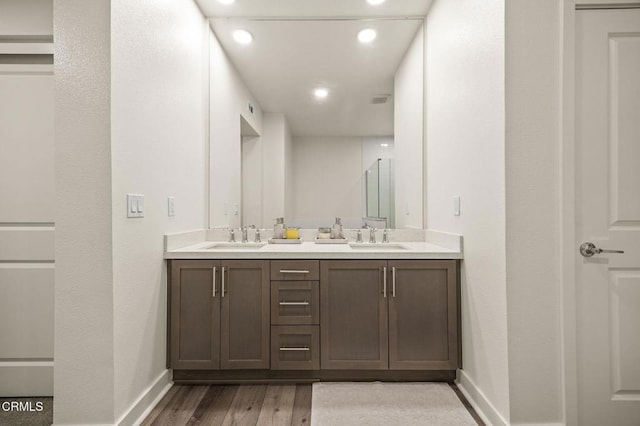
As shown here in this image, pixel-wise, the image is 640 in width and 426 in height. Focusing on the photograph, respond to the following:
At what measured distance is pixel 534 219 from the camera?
1.66m

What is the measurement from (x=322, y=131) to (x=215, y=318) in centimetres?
157

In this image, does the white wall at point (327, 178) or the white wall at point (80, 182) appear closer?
the white wall at point (80, 182)

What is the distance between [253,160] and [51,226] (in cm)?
140

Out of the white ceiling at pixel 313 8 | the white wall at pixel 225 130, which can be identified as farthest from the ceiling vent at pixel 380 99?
the white wall at pixel 225 130

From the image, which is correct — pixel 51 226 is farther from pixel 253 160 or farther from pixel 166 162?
pixel 253 160

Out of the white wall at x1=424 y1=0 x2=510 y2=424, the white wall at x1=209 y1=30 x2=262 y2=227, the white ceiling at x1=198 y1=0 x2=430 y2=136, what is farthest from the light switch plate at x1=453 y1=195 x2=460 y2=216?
the white wall at x1=209 y1=30 x2=262 y2=227

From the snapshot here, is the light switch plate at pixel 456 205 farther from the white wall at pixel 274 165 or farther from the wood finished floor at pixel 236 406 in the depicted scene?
the white wall at pixel 274 165

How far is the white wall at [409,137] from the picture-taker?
9.23 ft

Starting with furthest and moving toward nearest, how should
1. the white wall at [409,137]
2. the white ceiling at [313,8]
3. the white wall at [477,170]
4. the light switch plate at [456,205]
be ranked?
1. the white wall at [409,137]
2. the white ceiling at [313,8]
3. the light switch plate at [456,205]
4. the white wall at [477,170]

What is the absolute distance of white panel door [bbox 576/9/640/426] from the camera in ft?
5.40

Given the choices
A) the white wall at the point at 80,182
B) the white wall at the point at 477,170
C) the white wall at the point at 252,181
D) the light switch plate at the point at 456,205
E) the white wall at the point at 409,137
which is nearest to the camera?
the white wall at the point at 80,182

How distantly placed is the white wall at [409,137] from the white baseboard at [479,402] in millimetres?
1101

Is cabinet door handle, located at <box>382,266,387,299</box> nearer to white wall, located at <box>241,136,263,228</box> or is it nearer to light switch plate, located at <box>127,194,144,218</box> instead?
white wall, located at <box>241,136,263,228</box>

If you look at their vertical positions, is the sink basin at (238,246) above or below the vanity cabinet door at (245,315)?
above
